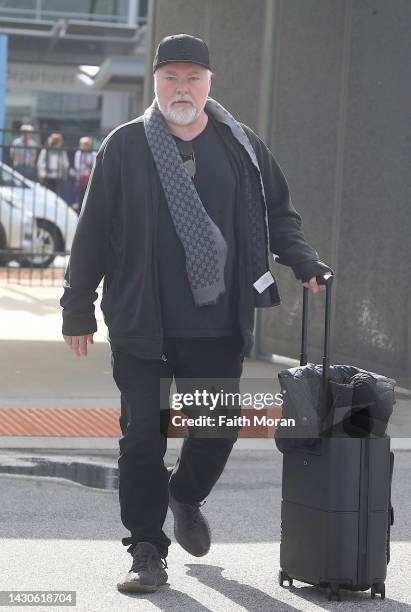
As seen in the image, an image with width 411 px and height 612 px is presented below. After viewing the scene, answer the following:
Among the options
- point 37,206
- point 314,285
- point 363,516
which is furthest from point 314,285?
point 37,206

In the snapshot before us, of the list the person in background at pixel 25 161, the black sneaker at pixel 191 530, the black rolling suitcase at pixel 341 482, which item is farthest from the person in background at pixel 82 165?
the black rolling suitcase at pixel 341 482

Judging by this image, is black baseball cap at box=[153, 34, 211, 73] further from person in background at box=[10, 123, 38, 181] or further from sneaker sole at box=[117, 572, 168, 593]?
person in background at box=[10, 123, 38, 181]

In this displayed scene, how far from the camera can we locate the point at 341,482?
494cm

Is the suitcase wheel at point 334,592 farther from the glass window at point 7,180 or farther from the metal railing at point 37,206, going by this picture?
the glass window at point 7,180

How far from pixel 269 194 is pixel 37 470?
8.32ft

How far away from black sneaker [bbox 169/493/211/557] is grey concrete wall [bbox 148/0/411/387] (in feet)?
14.7

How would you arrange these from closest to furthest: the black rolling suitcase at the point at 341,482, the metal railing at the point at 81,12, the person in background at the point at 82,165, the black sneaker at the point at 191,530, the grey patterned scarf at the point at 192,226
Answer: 1. the black rolling suitcase at the point at 341,482
2. the grey patterned scarf at the point at 192,226
3. the black sneaker at the point at 191,530
4. the person in background at the point at 82,165
5. the metal railing at the point at 81,12

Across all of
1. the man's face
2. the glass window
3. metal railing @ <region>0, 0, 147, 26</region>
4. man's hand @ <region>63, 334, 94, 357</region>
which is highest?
metal railing @ <region>0, 0, 147, 26</region>

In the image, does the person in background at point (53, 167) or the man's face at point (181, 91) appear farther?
the person in background at point (53, 167)

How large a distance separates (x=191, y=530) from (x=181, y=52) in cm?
174

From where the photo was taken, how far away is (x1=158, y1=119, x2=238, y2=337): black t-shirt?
5.11m

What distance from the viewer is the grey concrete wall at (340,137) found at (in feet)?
32.5

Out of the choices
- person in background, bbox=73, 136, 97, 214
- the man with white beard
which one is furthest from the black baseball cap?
person in background, bbox=73, 136, 97, 214

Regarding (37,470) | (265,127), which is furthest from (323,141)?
(37,470)
